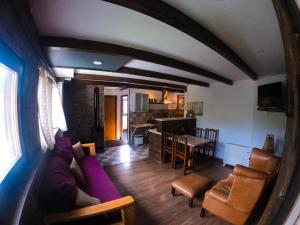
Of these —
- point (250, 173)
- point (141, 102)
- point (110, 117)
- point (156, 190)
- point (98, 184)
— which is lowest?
point (156, 190)

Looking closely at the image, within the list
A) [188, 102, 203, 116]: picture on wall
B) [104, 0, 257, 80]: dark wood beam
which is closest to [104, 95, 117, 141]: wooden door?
[188, 102, 203, 116]: picture on wall

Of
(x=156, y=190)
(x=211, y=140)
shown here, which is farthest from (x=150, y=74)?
(x=211, y=140)

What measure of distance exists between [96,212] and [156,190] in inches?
66.4

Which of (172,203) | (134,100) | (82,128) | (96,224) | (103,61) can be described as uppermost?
(103,61)

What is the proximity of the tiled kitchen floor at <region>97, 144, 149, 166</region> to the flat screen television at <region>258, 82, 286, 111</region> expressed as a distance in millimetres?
3387

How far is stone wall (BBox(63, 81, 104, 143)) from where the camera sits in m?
4.75

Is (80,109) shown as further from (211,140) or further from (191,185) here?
(211,140)

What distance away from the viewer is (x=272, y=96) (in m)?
3.00

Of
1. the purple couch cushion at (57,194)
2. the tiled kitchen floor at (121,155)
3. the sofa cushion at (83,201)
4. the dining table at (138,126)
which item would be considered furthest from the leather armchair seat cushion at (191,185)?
the dining table at (138,126)

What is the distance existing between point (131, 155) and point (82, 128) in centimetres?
190

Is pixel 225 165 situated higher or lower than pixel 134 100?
lower

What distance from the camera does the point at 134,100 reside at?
635 cm

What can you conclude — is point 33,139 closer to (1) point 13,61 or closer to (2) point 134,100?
(1) point 13,61

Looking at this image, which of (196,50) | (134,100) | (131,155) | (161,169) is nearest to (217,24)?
(196,50)
